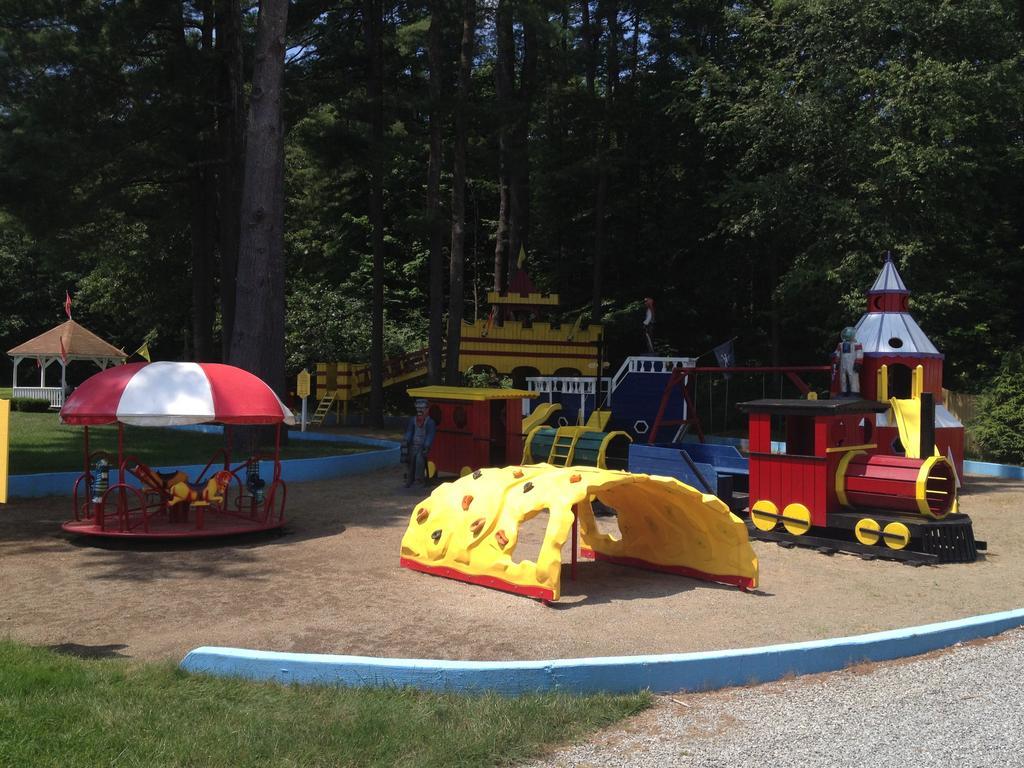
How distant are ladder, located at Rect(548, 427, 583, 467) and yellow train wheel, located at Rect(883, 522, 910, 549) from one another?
6758mm

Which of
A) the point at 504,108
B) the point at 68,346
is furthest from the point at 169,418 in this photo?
the point at 68,346

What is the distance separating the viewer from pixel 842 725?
6160 millimetres

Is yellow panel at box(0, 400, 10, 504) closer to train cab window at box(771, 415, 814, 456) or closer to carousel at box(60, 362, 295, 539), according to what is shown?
carousel at box(60, 362, 295, 539)

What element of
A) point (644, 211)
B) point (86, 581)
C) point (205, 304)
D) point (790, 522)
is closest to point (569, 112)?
point (644, 211)

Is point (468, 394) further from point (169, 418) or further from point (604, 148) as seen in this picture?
point (604, 148)

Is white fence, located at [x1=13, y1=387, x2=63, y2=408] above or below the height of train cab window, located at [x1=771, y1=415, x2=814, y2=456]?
above

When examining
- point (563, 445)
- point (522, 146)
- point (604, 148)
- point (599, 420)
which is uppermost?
point (604, 148)

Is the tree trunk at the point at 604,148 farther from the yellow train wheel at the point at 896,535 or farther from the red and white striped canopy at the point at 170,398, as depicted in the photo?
the red and white striped canopy at the point at 170,398

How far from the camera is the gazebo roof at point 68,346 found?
3753 centimetres

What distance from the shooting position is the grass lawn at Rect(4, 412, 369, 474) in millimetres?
18781

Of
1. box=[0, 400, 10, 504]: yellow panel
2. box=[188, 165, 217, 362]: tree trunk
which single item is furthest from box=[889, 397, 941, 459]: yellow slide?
box=[188, 165, 217, 362]: tree trunk

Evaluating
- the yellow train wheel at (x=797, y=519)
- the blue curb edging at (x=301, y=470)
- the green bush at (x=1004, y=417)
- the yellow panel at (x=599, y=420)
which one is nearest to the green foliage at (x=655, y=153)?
the green bush at (x=1004, y=417)

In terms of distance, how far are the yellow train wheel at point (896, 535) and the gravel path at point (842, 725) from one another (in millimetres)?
5016

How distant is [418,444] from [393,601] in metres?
8.53
